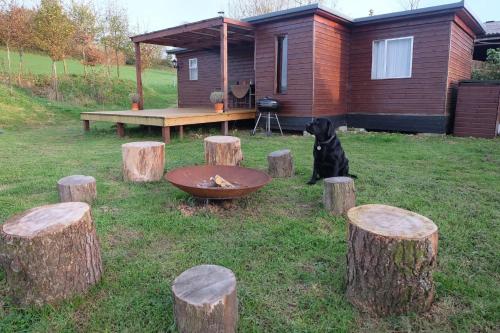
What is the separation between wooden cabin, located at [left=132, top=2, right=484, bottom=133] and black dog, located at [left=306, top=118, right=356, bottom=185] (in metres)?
4.95

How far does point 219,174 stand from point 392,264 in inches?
96.8

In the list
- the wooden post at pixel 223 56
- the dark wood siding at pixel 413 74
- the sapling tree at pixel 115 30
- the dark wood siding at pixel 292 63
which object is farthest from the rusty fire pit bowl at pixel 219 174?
the sapling tree at pixel 115 30

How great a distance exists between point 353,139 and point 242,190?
19.5ft

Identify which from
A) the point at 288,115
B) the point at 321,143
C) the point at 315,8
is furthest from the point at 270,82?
the point at 321,143

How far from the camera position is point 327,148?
4.29 m

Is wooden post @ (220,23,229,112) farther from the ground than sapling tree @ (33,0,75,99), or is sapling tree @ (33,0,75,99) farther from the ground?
sapling tree @ (33,0,75,99)

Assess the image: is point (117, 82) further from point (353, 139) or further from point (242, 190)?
point (242, 190)

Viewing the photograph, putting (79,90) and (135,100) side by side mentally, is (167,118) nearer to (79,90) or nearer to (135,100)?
(135,100)

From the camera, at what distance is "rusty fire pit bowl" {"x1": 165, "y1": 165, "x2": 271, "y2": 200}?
11.0 ft

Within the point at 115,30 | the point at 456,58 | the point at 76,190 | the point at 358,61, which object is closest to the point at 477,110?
the point at 456,58

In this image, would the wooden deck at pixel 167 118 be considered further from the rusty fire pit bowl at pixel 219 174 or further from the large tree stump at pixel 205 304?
the large tree stump at pixel 205 304

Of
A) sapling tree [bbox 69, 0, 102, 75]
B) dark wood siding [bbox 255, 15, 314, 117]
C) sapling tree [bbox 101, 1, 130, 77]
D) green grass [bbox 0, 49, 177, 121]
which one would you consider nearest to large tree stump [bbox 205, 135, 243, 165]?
dark wood siding [bbox 255, 15, 314, 117]

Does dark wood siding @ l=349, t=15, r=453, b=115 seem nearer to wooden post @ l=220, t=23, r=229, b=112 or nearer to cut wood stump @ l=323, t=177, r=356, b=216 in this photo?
wooden post @ l=220, t=23, r=229, b=112

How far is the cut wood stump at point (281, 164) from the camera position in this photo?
486 centimetres
